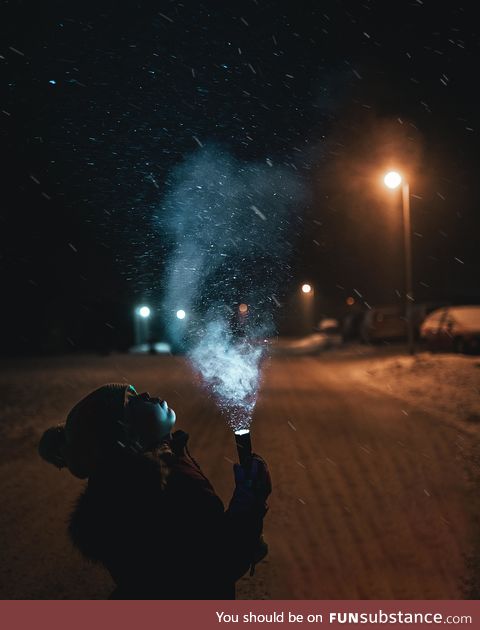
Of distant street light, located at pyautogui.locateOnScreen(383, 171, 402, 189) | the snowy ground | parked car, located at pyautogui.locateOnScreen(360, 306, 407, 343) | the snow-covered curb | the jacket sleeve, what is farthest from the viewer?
parked car, located at pyautogui.locateOnScreen(360, 306, 407, 343)

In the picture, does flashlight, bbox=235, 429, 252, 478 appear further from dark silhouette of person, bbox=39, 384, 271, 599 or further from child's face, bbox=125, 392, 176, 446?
child's face, bbox=125, 392, 176, 446

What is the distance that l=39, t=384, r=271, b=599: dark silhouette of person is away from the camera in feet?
6.12

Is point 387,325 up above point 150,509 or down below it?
below

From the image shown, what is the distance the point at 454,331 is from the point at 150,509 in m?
19.4

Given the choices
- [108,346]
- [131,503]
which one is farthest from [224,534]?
[108,346]

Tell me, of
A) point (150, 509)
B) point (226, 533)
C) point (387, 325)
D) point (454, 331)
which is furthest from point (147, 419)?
point (387, 325)

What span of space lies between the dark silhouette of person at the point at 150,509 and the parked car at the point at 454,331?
1866 cm

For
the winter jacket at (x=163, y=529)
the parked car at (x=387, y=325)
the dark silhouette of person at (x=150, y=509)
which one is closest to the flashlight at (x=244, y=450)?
the dark silhouette of person at (x=150, y=509)

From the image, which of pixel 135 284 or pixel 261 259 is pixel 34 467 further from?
pixel 261 259

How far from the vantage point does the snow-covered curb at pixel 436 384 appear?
10.3 metres

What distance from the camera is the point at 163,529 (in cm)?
187

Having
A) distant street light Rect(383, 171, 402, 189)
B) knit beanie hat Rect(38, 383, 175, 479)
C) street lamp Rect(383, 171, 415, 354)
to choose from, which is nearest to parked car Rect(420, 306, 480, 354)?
street lamp Rect(383, 171, 415, 354)

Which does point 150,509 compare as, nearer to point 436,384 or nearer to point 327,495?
point 327,495

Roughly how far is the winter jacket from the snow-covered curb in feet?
25.8
